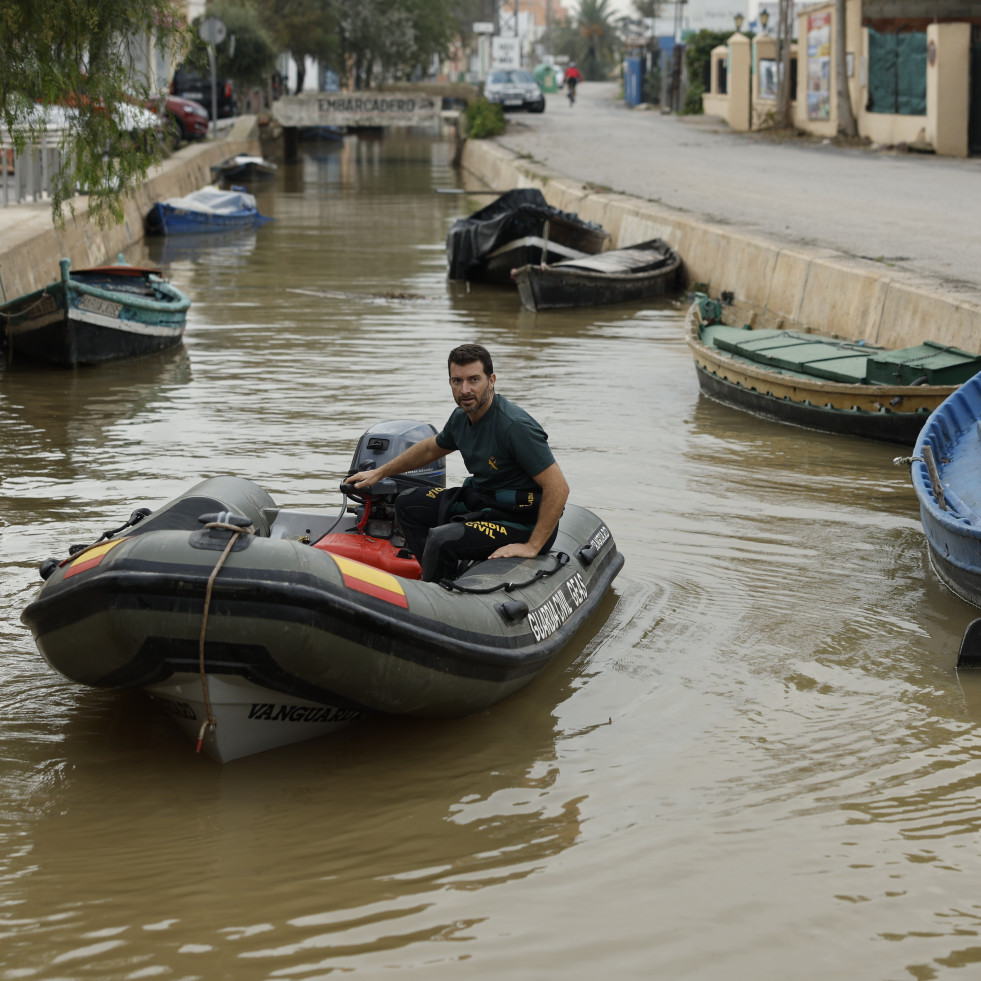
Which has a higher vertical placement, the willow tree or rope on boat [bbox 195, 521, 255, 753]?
the willow tree

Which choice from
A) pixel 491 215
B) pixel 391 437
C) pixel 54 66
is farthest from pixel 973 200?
pixel 391 437

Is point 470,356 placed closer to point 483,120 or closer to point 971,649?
point 971,649

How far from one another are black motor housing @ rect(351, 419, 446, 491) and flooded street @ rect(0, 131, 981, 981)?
4.17 feet

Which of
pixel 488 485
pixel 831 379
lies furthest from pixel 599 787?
pixel 831 379

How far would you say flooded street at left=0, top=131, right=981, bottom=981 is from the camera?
4.54 metres

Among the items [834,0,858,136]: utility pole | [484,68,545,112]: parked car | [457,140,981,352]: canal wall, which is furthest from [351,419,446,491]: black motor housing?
[484,68,545,112]: parked car

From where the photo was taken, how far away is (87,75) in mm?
11914

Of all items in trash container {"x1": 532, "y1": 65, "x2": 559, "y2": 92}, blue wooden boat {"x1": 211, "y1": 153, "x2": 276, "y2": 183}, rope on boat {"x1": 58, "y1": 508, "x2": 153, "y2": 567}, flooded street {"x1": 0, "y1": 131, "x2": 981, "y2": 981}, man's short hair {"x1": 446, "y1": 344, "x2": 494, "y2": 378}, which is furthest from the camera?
trash container {"x1": 532, "y1": 65, "x2": 559, "y2": 92}

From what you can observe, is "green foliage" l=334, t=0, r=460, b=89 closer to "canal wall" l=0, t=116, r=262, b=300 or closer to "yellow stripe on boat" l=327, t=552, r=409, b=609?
"canal wall" l=0, t=116, r=262, b=300

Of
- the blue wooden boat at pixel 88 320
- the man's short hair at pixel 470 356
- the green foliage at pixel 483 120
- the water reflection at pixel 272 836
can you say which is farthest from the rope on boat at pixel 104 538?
the green foliage at pixel 483 120

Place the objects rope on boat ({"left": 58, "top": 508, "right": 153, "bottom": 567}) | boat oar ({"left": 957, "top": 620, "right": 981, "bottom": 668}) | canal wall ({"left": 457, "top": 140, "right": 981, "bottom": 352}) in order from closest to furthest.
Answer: rope on boat ({"left": 58, "top": 508, "right": 153, "bottom": 567})
boat oar ({"left": 957, "top": 620, "right": 981, "bottom": 668})
canal wall ({"left": 457, "top": 140, "right": 981, "bottom": 352})

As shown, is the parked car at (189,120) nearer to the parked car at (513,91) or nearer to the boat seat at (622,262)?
the parked car at (513,91)

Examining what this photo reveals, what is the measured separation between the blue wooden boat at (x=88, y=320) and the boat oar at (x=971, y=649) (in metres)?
10.1

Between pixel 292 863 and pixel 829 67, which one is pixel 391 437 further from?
pixel 829 67
